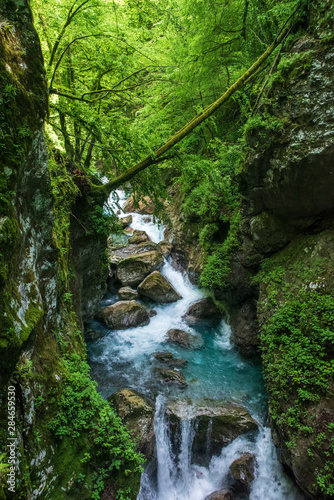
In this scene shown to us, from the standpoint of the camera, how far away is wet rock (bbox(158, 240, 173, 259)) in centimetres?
1466

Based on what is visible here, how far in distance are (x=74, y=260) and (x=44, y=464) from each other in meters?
4.28

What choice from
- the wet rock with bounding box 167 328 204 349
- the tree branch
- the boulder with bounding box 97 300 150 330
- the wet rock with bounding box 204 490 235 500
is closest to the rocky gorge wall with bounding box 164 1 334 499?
the tree branch

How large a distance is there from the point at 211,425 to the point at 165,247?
9863 millimetres

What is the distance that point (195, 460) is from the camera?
610 cm

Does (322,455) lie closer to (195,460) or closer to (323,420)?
(323,420)

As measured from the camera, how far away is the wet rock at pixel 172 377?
768 cm

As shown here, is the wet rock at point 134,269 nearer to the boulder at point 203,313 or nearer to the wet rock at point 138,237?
the wet rock at point 138,237

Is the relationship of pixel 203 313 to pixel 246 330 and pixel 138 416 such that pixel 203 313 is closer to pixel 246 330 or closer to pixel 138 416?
pixel 246 330

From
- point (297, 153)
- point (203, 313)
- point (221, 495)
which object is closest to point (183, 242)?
point (203, 313)

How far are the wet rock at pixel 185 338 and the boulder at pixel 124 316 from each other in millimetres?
1363

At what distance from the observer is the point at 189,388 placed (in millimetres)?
7559

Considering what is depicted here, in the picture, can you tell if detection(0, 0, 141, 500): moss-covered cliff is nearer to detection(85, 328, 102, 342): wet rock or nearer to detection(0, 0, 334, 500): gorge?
detection(0, 0, 334, 500): gorge

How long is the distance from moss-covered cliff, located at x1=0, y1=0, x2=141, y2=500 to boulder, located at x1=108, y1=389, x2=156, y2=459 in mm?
1995

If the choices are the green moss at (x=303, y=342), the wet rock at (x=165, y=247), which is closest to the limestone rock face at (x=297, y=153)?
the green moss at (x=303, y=342)
